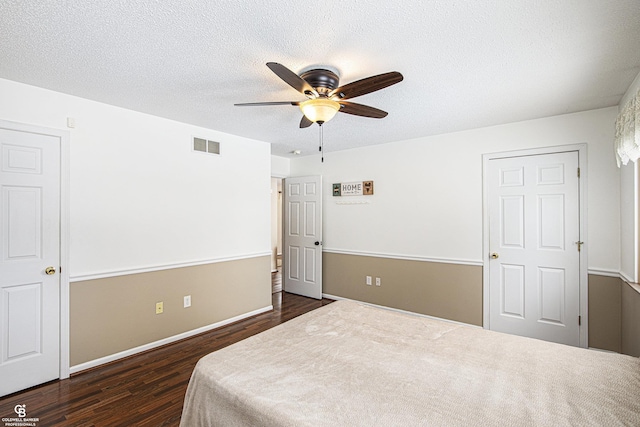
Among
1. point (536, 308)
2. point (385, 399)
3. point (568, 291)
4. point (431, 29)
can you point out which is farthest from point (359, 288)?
point (431, 29)

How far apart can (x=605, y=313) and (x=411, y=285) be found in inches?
74.9

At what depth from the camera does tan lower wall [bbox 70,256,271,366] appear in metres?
2.69

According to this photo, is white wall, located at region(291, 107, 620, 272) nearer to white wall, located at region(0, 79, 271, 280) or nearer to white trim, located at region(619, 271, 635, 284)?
white trim, located at region(619, 271, 635, 284)

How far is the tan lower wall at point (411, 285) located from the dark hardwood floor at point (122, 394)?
2.13 m

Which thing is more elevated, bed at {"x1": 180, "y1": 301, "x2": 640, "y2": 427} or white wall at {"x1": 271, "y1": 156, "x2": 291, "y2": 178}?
white wall at {"x1": 271, "y1": 156, "x2": 291, "y2": 178}

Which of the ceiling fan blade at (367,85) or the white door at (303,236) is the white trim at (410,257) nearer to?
the white door at (303,236)

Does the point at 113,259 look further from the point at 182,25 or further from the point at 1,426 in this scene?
the point at 182,25

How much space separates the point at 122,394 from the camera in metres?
2.33

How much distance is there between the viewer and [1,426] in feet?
6.48

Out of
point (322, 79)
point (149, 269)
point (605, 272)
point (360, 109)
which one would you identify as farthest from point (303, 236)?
point (605, 272)

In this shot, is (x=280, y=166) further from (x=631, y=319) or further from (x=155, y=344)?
(x=631, y=319)

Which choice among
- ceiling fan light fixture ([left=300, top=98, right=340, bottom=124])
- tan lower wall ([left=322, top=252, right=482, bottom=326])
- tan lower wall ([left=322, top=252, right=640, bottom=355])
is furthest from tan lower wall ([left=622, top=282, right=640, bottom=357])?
ceiling fan light fixture ([left=300, top=98, right=340, bottom=124])

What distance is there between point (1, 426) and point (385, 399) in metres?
2.53

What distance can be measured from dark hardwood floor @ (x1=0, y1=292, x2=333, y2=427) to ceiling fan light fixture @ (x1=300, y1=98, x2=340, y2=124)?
230cm
